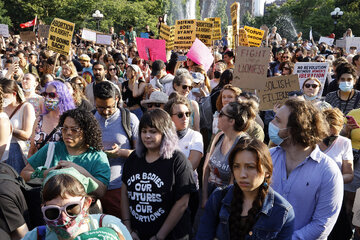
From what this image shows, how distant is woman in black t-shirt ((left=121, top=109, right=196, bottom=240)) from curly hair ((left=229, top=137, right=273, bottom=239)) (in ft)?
2.53

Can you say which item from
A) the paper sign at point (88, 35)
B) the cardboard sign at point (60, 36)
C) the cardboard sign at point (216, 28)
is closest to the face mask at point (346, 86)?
the cardboard sign at point (216, 28)

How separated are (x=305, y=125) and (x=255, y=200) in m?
0.71

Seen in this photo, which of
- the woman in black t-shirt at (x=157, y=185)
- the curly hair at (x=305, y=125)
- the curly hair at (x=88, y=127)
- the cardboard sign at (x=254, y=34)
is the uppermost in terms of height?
the cardboard sign at (x=254, y=34)

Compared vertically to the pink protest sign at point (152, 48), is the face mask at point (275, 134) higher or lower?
lower

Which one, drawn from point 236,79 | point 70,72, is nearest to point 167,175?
point 236,79

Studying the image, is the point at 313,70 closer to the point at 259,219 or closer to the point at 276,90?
the point at 276,90

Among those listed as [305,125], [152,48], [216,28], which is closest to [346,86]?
[305,125]

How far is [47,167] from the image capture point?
134 inches

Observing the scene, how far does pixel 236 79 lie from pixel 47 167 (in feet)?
12.0

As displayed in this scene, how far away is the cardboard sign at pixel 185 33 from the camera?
977cm

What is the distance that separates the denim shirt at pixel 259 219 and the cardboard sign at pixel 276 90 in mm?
3426

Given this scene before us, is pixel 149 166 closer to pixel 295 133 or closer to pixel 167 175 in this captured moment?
pixel 167 175

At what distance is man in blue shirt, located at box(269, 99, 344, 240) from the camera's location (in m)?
2.79

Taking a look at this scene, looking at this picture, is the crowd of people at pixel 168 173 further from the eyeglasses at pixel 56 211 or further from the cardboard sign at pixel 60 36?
the cardboard sign at pixel 60 36
